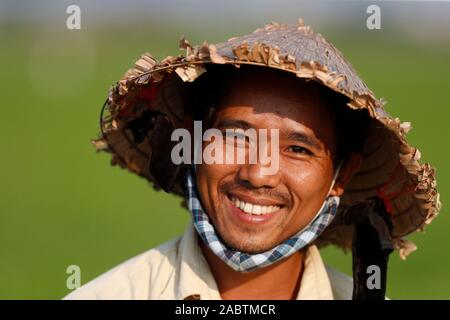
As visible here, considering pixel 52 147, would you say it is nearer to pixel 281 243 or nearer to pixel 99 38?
pixel 281 243

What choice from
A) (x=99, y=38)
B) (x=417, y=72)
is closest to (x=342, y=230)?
(x=417, y=72)

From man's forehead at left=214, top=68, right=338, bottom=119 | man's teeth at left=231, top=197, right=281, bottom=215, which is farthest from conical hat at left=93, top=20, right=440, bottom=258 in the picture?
man's teeth at left=231, top=197, right=281, bottom=215

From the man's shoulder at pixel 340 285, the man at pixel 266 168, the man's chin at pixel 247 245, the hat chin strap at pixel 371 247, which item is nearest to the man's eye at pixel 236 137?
the man at pixel 266 168

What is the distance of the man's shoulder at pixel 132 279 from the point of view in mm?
2986

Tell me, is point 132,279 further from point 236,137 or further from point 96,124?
point 96,124

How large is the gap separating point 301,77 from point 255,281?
2.82ft

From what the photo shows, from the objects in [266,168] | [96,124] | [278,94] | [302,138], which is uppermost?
[96,124]

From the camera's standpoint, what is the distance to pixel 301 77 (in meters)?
2.60

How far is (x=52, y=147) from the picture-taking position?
9.55 meters

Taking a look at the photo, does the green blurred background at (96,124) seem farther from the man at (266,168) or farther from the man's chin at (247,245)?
the man's chin at (247,245)

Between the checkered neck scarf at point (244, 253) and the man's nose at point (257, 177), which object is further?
the checkered neck scarf at point (244, 253)

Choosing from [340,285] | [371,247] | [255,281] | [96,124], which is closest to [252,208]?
[255,281]

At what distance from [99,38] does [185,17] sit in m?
5.65

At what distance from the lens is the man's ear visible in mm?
3113
